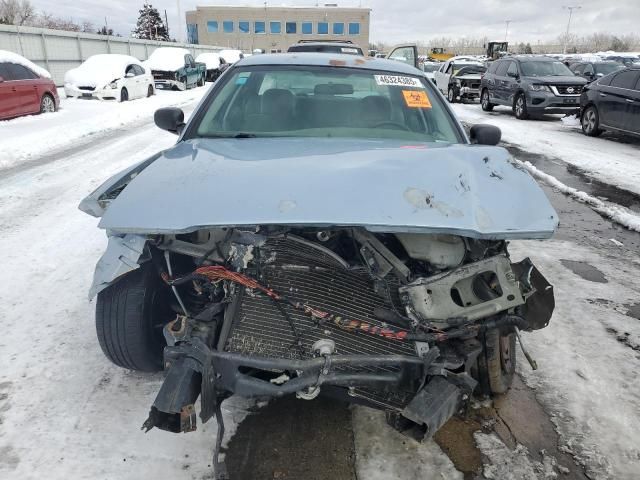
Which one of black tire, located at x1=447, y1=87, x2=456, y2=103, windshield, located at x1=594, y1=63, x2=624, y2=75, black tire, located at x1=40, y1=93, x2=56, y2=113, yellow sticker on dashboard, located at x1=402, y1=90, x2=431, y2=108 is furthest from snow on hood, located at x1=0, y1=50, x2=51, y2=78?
windshield, located at x1=594, y1=63, x2=624, y2=75

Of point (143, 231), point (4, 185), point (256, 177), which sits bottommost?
point (4, 185)

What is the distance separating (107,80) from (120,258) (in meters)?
17.3

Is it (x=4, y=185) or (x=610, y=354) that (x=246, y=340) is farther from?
(x=4, y=185)

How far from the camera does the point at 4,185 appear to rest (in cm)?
707

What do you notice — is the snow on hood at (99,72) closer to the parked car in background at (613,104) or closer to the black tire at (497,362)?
the parked car in background at (613,104)

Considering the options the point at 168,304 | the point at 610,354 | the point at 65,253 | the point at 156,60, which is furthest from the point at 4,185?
the point at 156,60

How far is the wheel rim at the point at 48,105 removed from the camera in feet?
45.3

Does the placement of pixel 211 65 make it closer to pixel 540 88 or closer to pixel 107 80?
pixel 107 80

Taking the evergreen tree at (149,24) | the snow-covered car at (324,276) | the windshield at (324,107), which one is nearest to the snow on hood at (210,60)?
the windshield at (324,107)

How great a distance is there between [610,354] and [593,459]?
1075 mm

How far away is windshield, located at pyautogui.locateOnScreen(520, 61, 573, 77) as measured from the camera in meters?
15.8

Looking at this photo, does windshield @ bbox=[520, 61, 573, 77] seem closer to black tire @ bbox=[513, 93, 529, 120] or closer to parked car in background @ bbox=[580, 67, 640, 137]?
black tire @ bbox=[513, 93, 529, 120]

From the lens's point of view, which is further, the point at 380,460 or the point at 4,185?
the point at 4,185

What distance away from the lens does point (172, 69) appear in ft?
79.3
